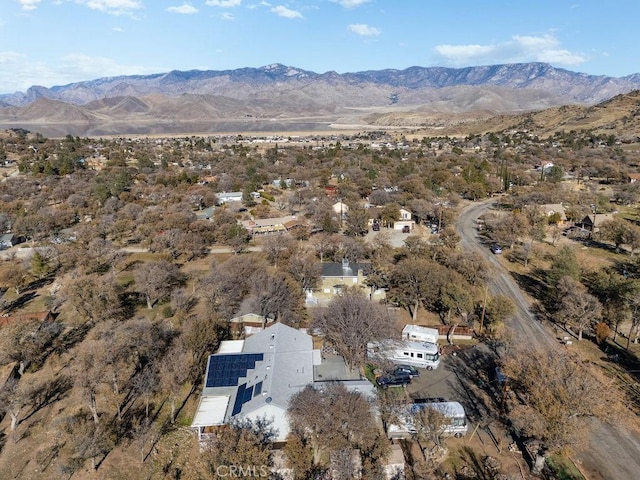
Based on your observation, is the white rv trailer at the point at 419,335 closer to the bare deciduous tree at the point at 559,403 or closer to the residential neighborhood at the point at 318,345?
the residential neighborhood at the point at 318,345

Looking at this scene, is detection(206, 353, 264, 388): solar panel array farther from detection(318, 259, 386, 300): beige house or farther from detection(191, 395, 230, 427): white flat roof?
detection(318, 259, 386, 300): beige house

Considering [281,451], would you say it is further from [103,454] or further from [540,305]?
[540,305]

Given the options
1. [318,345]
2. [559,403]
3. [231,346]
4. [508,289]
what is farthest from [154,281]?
[508,289]

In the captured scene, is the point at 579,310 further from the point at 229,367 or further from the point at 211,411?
the point at 211,411

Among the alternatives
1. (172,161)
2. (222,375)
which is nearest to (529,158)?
(172,161)

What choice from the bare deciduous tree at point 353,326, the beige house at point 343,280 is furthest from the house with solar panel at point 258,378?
the beige house at point 343,280
